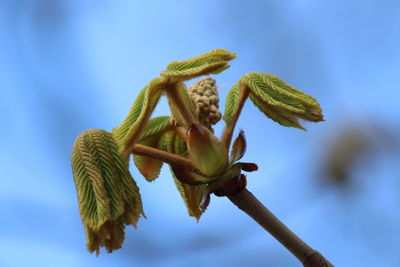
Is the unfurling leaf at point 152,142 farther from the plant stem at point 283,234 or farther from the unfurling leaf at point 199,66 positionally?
the plant stem at point 283,234

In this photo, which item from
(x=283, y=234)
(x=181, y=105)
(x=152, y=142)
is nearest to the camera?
(x=283, y=234)

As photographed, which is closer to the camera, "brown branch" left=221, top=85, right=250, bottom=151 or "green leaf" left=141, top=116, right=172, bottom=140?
"brown branch" left=221, top=85, right=250, bottom=151

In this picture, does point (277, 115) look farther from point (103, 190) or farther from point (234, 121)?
point (103, 190)

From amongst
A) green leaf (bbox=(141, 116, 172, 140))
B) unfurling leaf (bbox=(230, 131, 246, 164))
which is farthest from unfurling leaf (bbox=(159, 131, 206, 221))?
unfurling leaf (bbox=(230, 131, 246, 164))

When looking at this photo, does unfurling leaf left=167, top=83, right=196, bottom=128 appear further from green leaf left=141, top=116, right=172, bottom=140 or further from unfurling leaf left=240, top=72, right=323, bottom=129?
unfurling leaf left=240, top=72, right=323, bottom=129

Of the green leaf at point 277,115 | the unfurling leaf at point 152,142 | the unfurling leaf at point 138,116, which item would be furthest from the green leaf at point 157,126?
the green leaf at point 277,115

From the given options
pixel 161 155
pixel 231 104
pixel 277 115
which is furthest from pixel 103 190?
pixel 277 115
